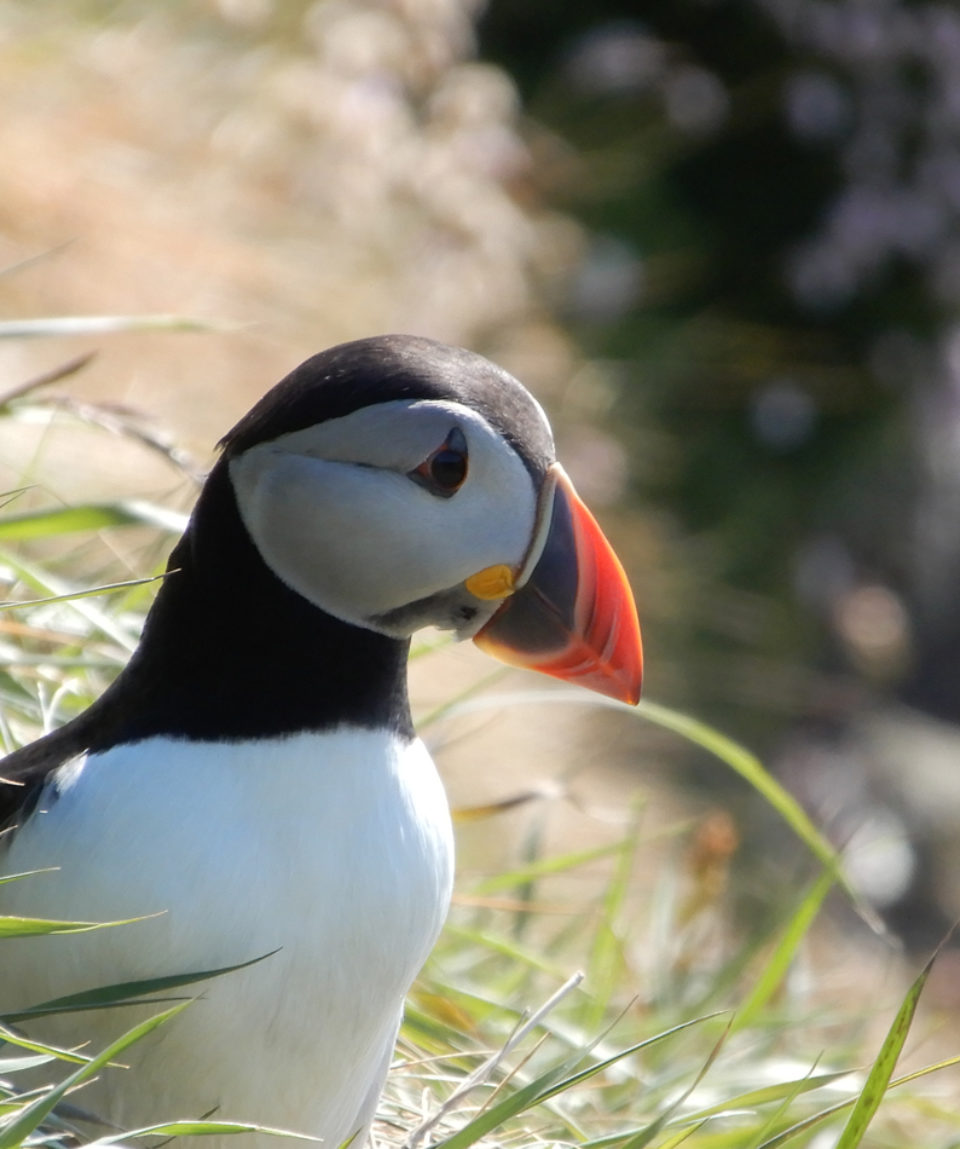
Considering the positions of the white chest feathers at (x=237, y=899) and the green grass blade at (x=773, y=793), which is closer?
the white chest feathers at (x=237, y=899)

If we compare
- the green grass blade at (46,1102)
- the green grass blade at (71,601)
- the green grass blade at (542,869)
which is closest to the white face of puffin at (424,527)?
the green grass blade at (46,1102)

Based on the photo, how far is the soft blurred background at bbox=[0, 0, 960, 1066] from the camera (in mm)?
6961

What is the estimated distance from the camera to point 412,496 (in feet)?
6.05

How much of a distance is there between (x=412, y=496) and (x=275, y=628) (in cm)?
22

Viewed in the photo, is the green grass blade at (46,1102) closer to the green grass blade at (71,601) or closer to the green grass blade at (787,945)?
the green grass blade at (71,601)

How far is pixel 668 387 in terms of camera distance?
812 cm

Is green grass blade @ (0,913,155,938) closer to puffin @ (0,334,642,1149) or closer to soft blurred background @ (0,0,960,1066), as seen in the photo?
puffin @ (0,334,642,1149)

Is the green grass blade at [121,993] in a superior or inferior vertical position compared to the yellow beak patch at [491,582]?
inferior

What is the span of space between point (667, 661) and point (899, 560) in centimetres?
155

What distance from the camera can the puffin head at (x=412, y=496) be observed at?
183 cm

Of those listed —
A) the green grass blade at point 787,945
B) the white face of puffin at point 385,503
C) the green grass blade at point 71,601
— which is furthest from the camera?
the green grass blade at point 787,945

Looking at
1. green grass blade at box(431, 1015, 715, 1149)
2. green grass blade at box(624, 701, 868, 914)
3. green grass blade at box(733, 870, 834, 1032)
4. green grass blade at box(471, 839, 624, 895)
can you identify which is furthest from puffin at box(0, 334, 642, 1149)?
green grass blade at box(471, 839, 624, 895)

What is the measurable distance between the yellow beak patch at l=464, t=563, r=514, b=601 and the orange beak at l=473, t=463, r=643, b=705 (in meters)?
0.02

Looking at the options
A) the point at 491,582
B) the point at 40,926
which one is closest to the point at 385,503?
the point at 491,582
